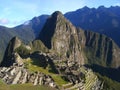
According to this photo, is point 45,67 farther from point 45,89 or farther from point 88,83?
point 45,89

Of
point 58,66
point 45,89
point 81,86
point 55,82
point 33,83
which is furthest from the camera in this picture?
point 58,66

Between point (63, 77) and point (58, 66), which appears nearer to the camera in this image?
point (63, 77)

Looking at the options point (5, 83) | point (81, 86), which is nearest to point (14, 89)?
point (5, 83)

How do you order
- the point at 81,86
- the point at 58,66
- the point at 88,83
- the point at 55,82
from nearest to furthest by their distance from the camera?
the point at 55,82, the point at 81,86, the point at 88,83, the point at 58,66

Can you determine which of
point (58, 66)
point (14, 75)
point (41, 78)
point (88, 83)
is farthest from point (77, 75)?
point (14, 75)

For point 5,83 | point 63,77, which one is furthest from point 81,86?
point 5,83

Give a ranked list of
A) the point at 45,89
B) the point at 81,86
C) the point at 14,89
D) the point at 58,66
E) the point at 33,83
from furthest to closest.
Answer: the point at 58,66 < the point at 81,86 < the point at 33,83 < the point at 45,89 < the point at 14,89

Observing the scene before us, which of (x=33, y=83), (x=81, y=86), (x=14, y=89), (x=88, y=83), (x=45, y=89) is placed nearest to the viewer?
(x=14, y=89)

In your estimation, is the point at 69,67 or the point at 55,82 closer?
the point at 55,82

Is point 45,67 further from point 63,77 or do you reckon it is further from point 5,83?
point 5,83
